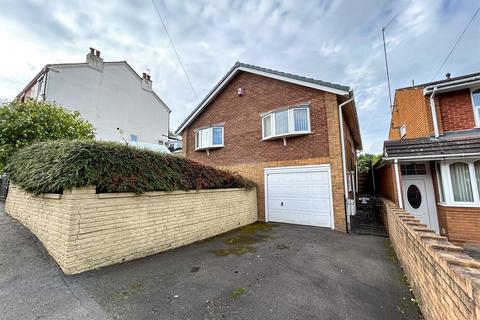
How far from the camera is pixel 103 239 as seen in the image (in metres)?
4.11

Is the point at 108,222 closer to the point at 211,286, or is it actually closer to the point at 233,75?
the point at 211,286

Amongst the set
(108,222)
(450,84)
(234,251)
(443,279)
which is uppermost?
(450,84)

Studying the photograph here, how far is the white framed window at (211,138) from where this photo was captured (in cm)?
1141

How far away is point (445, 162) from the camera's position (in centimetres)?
696

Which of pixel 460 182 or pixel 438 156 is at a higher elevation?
pixel 438 156

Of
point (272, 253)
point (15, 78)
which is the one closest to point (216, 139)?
point (272, 253)

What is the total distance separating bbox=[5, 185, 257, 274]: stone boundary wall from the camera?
3771mm

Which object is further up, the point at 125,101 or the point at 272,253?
the point at 125,101

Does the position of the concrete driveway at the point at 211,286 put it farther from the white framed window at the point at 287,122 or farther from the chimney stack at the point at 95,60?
the chimney stack at the point at 95,60

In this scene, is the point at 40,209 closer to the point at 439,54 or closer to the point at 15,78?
the point at 439,54

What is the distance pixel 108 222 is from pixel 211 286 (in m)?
2.59

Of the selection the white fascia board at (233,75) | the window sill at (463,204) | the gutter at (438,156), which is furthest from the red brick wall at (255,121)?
the window sill at (463,204)

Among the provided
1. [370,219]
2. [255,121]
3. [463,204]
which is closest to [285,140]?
[255,121]

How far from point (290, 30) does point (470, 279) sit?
8.75 metres
